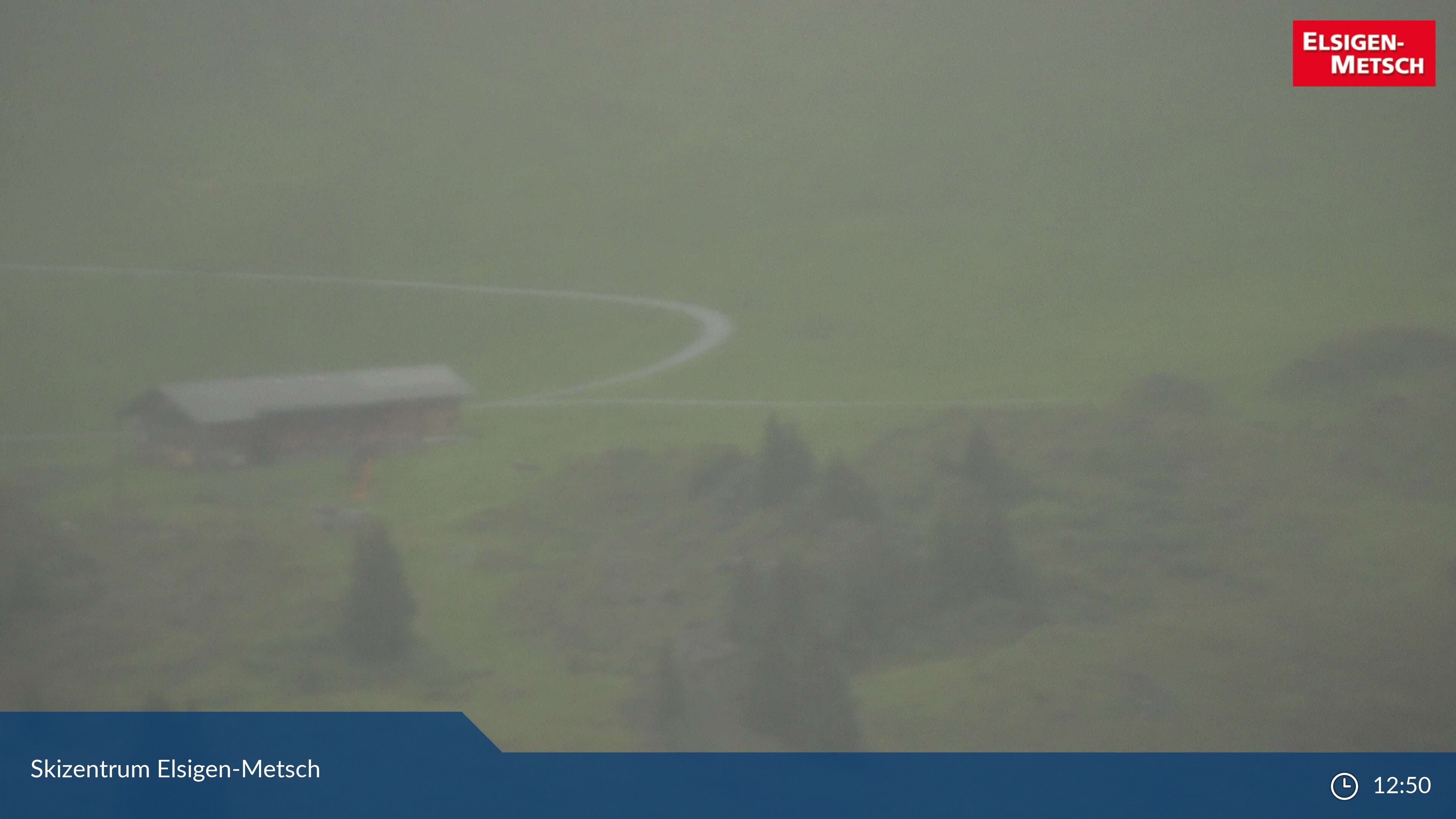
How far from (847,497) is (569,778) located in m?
16.4

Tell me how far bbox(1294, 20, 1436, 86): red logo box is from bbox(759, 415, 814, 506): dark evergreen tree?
6320 centimetres

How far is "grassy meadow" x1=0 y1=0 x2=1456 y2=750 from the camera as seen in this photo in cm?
3066

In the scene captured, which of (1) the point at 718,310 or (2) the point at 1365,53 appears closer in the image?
(1) the point at 718,310

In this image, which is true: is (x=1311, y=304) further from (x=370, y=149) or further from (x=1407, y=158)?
(x=370, y=149)

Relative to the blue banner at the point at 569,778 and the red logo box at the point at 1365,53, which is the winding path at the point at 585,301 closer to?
the blue banner at the point at 569,778

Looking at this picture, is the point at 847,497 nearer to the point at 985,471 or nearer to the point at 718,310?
the point at 985,471

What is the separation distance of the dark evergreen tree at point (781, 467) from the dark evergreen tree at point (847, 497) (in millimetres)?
1443

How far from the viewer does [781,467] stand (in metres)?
41.7

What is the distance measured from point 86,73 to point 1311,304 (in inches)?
3089

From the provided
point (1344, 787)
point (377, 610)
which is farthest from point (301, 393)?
point (1344, 787)

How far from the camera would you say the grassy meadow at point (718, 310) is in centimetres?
3066

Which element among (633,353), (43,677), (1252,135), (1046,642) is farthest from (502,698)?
(1252,135)

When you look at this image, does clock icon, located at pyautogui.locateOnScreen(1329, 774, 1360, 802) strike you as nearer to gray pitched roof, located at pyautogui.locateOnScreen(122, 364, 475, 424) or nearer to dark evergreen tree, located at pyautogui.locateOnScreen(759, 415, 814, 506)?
dark evergreen tree, located at pyautogui.locateOnScreen(759, 415, 814, 506)

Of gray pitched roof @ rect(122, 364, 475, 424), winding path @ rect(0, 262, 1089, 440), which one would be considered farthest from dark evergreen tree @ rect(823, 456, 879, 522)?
winding path @ rect(0, 262, 1089, 440)
